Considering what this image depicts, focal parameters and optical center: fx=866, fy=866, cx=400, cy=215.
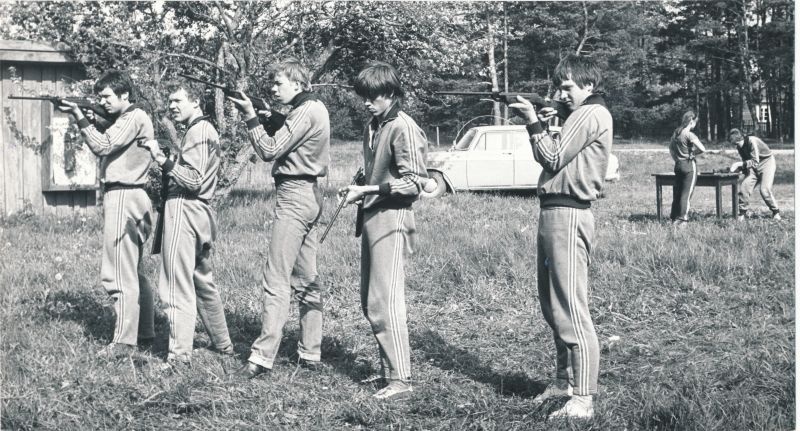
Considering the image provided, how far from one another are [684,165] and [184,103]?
9.62 metres

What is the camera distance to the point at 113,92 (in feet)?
19.0

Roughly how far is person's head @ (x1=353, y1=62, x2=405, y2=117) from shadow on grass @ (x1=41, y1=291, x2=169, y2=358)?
2423 millimetres

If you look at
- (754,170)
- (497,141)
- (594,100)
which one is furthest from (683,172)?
(594,100)

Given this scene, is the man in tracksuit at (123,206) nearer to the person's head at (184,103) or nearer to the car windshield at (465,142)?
the person's head at (184,103)

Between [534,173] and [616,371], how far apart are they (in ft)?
44.9

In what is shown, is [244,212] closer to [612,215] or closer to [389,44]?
[389,44]

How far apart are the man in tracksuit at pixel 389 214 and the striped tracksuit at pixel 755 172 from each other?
1033 centimetres

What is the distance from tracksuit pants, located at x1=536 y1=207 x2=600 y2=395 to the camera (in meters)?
4.40

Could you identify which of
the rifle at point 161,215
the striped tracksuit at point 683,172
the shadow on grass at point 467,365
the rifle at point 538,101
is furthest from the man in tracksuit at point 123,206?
the striped tracksuit at point 683,172

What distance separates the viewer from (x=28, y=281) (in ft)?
25.9

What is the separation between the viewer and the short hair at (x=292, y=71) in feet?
17.3

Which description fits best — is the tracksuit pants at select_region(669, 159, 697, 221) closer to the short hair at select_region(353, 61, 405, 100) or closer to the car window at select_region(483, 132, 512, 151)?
the car window at select_region(483, 132, 512, 151)

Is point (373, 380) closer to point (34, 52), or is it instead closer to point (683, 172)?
point (34, 52)

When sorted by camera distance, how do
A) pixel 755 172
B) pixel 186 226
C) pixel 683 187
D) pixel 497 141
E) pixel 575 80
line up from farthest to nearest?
1. pixel 497 141
2. pixel 755 172
3. pixel 683 187
4. pixel 186 226
5. pixel 575 80
